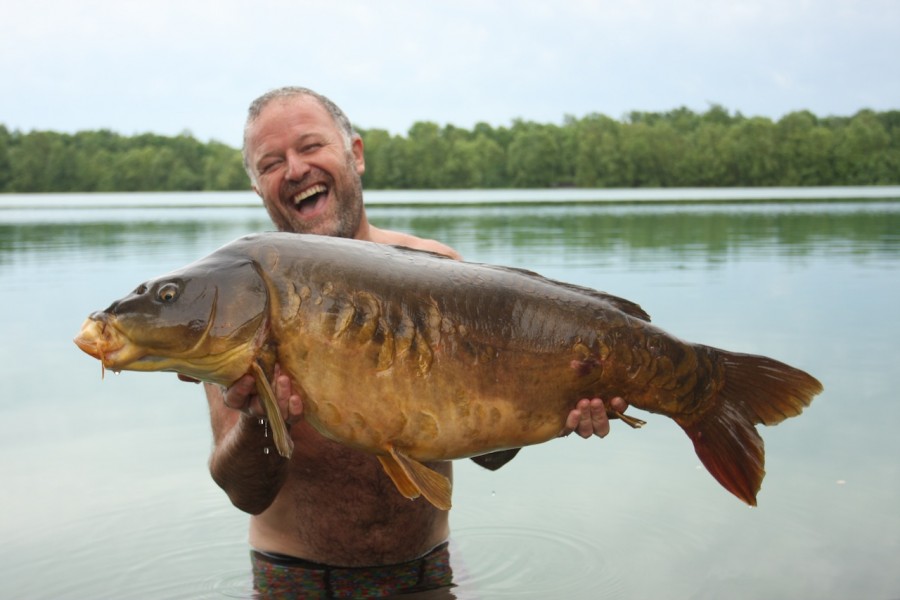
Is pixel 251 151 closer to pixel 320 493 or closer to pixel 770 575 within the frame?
pixel 320 493

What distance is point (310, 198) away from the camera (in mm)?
4430

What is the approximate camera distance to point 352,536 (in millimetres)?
4199

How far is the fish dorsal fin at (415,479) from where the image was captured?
2801 mm

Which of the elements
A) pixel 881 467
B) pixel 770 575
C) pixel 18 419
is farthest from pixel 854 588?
pixel 18 419

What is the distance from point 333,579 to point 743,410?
6.72 ft

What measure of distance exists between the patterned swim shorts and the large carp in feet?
5.15

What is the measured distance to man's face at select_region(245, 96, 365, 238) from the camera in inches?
171

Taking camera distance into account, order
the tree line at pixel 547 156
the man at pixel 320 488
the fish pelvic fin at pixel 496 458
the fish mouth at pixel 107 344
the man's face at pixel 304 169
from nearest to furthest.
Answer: the fish mouth at pixel 107 344 → the fish pelvic fin at pixel 496 458 → the man at pixel 320 488 → the man's face at pixel 304 169 → the tree line at pixel 547 156

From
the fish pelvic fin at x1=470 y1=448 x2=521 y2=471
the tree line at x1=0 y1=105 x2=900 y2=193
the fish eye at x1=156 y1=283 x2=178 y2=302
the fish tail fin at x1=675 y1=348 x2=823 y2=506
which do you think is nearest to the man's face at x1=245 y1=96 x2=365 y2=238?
the fish pelvic fin at x1=470 y1=448 x2=521 y2=471

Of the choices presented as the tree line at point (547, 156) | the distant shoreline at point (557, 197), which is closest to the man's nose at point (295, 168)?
the distant shoreline at point (557, 197)

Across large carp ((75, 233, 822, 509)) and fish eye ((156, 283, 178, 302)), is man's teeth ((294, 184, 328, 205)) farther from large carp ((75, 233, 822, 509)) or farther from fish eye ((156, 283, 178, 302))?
fish eye ((156, 283, 178, 302))

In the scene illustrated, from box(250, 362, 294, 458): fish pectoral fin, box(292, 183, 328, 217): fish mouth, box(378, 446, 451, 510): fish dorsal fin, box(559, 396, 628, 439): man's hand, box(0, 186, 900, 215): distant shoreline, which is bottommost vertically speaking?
box(0, 186, 900, 215): distant shoreline

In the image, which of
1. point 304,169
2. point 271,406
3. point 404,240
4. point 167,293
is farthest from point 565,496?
point 167,293

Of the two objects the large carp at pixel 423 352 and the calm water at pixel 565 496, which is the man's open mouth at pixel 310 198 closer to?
the large carp at pixel 423 352
